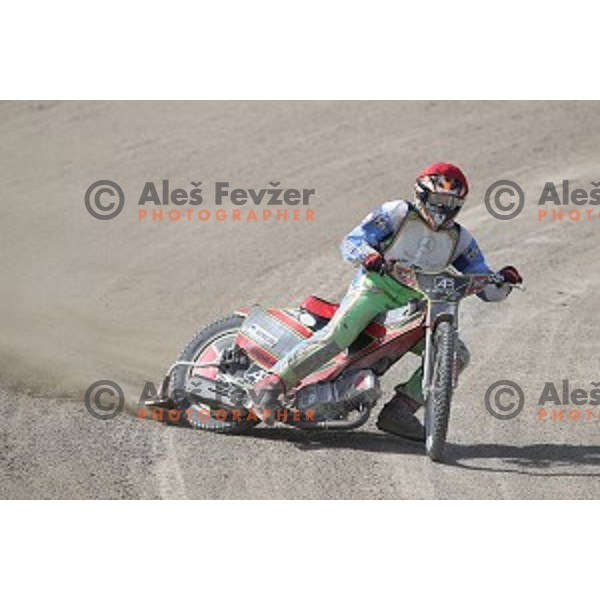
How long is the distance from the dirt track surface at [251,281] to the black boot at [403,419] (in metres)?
0.15

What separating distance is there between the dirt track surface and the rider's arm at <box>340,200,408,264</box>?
5.22 ft

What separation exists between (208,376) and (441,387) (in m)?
2.23

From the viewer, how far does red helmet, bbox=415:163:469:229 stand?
12258 mm

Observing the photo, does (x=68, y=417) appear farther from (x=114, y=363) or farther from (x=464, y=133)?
(x=464, y=133)

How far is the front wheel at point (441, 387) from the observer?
1191 centimetres

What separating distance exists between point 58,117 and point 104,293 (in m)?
6.11

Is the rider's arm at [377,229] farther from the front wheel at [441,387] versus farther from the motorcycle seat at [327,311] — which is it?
the front wheel at [441,387]

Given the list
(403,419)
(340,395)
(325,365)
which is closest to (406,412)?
(403,419)

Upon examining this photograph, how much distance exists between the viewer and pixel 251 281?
17656mm

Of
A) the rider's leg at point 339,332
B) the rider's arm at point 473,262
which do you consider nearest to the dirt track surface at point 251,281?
the rider's leg at point 339,332

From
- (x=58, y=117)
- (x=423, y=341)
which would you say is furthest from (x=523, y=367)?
(x=58, y=117)

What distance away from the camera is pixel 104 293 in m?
17.3

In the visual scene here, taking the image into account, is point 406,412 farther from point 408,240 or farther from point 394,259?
point 408,240

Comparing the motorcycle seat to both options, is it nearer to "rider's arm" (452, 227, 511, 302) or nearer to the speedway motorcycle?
the speedway motorcycle
